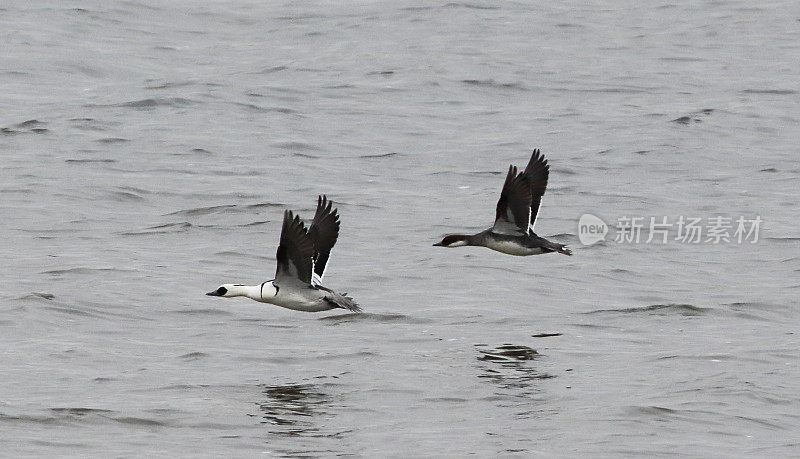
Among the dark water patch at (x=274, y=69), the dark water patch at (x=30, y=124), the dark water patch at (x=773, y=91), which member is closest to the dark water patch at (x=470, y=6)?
the dark water patch at (x=274, y=69)

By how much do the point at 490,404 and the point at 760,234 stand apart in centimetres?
822

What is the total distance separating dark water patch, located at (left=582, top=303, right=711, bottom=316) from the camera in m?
16.1

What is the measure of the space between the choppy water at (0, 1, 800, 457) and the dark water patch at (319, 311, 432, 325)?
1.7 inches

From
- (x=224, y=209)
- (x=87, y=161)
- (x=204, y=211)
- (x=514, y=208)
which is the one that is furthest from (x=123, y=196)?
(x=514, y=208)

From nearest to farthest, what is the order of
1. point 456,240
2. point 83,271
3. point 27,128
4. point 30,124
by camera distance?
point 456,240 < point 83,271 < point 27,128 < point 30,124

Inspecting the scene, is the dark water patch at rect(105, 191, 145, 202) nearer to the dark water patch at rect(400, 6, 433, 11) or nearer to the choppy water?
the choppy water

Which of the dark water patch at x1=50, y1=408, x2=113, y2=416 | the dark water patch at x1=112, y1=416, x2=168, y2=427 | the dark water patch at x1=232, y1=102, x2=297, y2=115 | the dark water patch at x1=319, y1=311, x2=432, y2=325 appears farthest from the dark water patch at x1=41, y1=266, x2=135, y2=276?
the dark water patch at x1=232, y1=102, x2=297, y2=115

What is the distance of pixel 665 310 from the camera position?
16.1 meters

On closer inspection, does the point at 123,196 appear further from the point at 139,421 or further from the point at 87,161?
the point at 139,421

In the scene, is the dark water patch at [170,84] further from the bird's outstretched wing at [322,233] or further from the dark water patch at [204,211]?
the bird's outstretched wing at [322,233]

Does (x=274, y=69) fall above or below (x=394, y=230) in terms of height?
above

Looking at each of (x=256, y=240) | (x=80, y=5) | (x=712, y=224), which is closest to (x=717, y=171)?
(x=712, y=224)

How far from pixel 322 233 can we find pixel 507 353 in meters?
2.08

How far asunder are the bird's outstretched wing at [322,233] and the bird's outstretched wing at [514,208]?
2021mm
